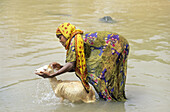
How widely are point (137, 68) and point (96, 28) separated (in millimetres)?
4197

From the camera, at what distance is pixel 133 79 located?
237 inches

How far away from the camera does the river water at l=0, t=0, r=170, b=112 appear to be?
4957 mm

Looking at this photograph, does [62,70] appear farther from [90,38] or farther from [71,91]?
[90,38]

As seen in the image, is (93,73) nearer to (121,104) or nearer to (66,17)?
(121,104)

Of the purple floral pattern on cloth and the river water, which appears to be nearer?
the purple floral pattern on cloth

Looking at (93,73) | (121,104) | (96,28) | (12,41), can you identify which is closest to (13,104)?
(93,73)

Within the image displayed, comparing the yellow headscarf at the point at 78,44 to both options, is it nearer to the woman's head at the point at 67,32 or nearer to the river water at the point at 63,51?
the woman's head at the point at 67,32

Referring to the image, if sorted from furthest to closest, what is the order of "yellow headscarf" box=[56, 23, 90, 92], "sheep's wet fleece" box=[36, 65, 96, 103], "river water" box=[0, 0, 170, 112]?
"river water" box=[0, 0, 170, 112], "sheep's wet fleece" box=[36, 65, 96, 103], "yellow headscarf" box=[56, 23, 90, 92]

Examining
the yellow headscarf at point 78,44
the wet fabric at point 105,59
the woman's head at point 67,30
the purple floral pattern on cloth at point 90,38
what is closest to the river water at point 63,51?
the wet fabric at point 105,59

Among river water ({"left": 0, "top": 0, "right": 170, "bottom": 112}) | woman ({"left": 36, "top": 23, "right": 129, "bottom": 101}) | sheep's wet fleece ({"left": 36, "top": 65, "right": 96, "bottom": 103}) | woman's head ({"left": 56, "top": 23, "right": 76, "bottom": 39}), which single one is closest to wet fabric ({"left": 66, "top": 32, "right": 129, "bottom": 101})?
woman ({"left": 36, "top": 23, "right": 129, "bottom": 101})

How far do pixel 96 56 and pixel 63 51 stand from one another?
11.6ft

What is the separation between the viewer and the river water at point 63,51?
496cm

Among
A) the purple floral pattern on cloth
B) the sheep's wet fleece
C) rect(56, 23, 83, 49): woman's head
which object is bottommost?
the sheep's wet fleece

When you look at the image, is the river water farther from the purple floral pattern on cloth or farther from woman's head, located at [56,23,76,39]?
woman's head, located at [56,23,76,39]
